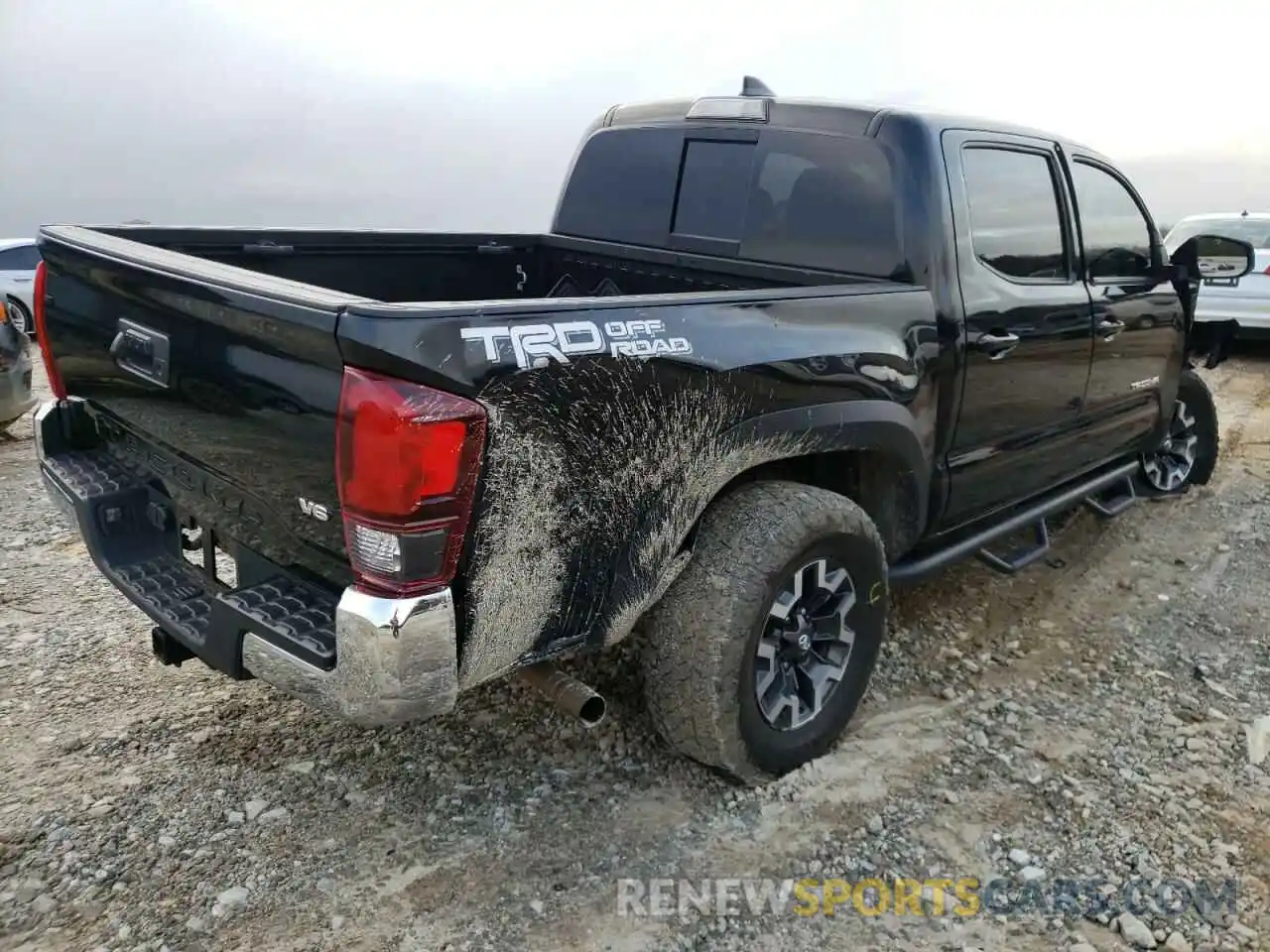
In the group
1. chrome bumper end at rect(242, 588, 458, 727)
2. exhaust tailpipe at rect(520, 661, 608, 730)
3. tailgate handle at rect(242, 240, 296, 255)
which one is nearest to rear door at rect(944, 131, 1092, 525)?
exhaust tailpipe at rect(520, 661, 608, 730)

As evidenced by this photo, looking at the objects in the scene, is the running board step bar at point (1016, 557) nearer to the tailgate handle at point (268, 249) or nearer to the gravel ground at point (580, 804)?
the gravel ground at point (580, 804)

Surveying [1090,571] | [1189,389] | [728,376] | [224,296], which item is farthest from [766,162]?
[1189,389]

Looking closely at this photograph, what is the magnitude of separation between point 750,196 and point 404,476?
81.0 inches

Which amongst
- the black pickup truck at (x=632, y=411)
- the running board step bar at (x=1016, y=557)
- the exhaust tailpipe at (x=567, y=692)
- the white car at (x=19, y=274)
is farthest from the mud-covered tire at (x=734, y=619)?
the white car at (x=19, y=274)

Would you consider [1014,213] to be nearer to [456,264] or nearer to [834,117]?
[834,117]

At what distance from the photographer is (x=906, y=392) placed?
120 inches

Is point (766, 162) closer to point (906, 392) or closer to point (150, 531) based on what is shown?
point (906, 392)

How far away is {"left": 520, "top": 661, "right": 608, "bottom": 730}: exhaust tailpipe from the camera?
2.40 meters

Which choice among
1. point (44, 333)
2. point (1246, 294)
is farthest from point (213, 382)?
point (1246, 294)

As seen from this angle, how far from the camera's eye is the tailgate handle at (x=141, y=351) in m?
2.43

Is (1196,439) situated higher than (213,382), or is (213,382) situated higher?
(213,382)

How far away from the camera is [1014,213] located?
3537 millimetres

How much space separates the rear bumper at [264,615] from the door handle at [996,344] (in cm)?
210

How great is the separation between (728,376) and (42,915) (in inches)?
82.0
